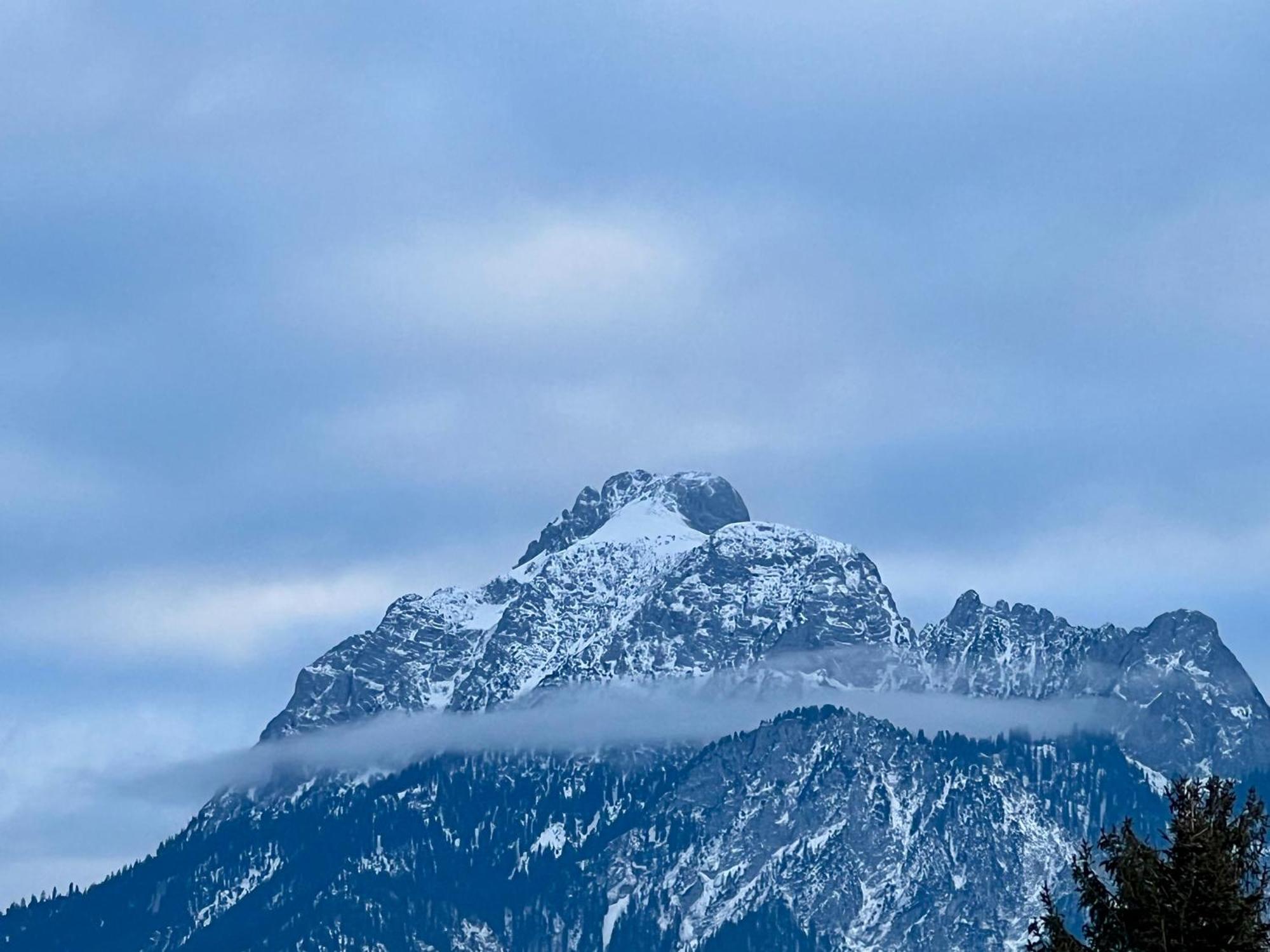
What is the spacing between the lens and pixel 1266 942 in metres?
55.1

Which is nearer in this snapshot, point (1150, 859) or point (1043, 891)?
point (1150, 859)

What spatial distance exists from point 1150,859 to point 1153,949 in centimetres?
192

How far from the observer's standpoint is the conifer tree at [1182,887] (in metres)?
55.3

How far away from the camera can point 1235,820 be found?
58125mm

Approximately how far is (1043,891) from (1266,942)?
6327 mm

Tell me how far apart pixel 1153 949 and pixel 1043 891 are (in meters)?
4.59

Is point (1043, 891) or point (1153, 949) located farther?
point (1043, 891)

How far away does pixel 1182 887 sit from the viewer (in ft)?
183

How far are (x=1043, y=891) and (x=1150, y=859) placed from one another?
14.8ft

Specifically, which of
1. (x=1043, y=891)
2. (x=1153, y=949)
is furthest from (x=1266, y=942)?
(x=1043, y=891)

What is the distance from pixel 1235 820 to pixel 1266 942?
3.75 meters

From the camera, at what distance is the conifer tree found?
55.3 m

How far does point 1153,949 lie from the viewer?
183ft

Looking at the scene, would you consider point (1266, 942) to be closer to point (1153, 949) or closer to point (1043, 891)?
point (1153, 949)
